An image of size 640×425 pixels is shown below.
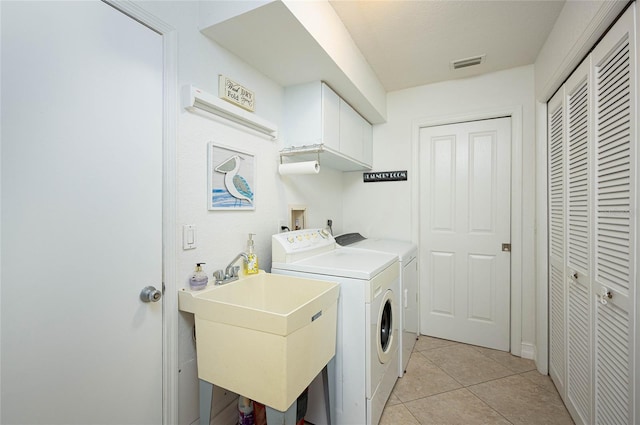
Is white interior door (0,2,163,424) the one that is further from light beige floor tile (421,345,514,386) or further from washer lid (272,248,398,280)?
light beige floor tile (421,345,514,386)

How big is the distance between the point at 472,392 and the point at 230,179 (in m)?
2.12

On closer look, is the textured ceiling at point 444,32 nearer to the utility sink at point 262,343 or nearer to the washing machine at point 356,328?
the washing machine at point 356,328

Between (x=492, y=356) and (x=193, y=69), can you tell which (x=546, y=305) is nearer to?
(x=492, y=356)

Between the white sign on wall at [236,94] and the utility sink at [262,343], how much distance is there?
1033 mm

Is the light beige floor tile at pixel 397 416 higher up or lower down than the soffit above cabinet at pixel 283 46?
lower down

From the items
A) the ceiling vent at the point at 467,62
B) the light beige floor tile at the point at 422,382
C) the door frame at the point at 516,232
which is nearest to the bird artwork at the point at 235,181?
the light beige floor tile at the point at 422,382

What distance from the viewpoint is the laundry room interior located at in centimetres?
91

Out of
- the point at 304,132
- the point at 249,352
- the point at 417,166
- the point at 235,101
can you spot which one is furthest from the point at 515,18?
the point at 249,352

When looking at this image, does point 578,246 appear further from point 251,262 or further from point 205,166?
point 205,166

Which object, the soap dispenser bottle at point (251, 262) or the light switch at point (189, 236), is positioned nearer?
the light switch at point (189, 236)

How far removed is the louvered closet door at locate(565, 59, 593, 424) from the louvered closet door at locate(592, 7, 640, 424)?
11 cm

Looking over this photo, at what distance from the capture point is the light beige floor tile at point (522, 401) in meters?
1.61

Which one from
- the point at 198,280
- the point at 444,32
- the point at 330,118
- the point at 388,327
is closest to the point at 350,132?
the point at 330,118

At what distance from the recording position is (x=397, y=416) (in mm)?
1634
